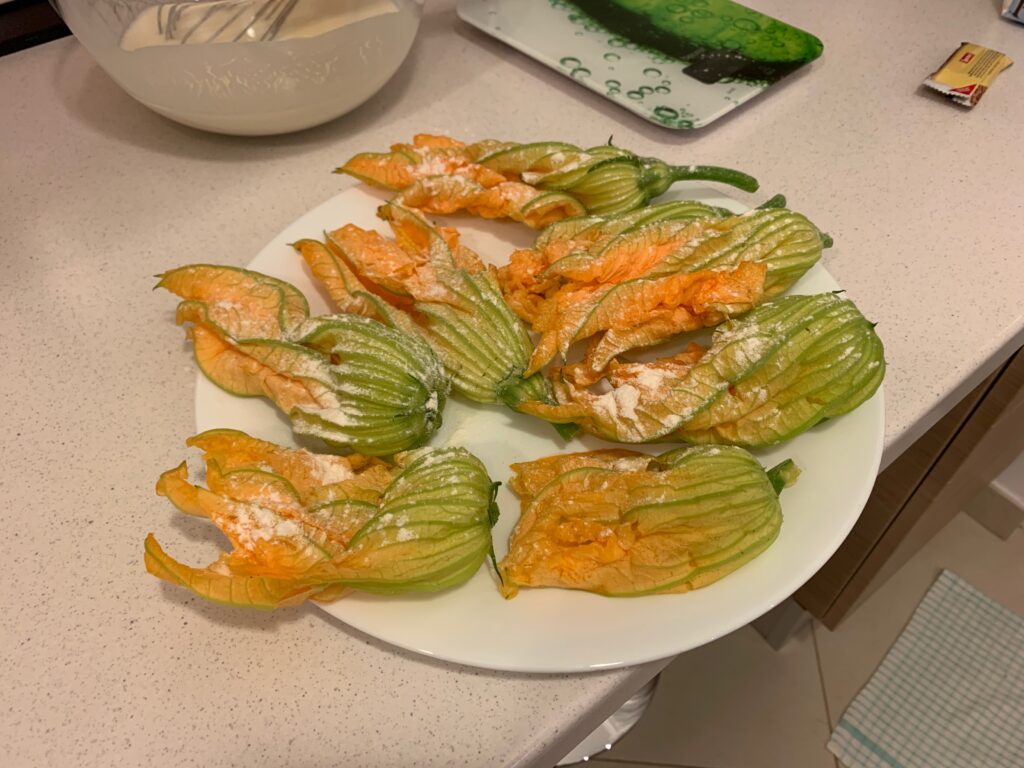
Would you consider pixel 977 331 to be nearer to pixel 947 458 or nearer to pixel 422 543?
pixel 947 458

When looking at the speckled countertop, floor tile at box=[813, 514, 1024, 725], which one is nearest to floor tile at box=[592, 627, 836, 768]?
floor tile at box=[813, 514, 1024, 725]

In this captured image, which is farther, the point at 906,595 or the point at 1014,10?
the point at 906,595

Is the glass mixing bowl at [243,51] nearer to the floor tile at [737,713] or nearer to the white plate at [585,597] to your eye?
the white plate at [585,597]

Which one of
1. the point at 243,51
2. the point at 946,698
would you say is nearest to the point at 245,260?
the point at 243,51

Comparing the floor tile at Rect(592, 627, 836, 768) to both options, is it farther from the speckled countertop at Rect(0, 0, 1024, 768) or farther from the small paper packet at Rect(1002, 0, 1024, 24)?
the small paper packet at Rect(1002, 0, 1024, 24)

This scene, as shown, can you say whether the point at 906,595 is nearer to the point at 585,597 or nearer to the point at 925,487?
the point at 925,487

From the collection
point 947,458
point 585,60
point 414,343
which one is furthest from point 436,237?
point 947,458
